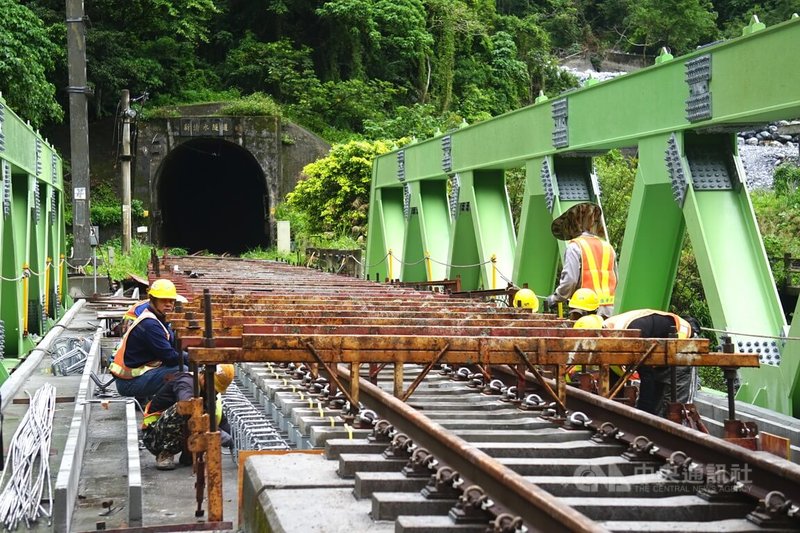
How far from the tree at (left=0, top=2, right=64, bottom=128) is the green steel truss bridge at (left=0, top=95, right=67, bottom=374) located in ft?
42.2

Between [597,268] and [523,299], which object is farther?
[523,299]

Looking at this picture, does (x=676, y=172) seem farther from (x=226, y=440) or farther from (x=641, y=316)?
(x=226, y=440)

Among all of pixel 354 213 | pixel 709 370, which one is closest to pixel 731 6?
pixel 354 213

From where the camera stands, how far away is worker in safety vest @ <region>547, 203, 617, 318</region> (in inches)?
340

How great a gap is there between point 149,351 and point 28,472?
2.44 metres

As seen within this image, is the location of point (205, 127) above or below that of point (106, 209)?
above

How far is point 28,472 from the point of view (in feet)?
21.3

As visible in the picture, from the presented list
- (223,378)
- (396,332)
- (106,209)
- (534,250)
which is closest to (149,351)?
(223,378)

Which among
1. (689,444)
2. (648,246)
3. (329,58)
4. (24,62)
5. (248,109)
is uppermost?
(329,58)

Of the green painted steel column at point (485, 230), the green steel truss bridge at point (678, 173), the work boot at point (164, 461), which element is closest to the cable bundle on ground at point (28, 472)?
the work boot at point (164, 461)

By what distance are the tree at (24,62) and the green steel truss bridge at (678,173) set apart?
21.4m

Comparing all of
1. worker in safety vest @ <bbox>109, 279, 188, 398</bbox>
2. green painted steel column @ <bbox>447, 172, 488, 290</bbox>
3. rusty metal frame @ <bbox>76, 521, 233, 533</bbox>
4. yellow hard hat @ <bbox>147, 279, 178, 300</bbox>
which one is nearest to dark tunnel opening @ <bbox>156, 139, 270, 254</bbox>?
green painted steel column @ <bbox>447, 172, 488, 290</bbox>

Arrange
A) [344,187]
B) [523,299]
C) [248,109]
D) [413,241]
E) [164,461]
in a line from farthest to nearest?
[248,109] → [344,187] → [413,241] → [523,299] → [164,461]

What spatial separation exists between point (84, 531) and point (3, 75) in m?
28.9
